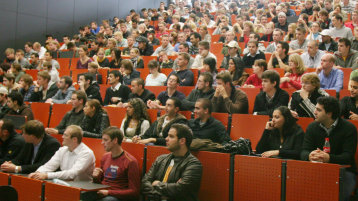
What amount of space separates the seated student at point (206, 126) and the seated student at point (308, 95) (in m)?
0.81

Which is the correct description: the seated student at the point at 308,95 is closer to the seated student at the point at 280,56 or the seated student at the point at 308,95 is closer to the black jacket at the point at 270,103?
the black jacket at the point at 270,103

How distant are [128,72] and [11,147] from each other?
8.48ft

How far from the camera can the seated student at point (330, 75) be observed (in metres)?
4.88

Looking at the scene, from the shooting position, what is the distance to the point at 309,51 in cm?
594

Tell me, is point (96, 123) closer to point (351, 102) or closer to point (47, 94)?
point (47, 94)

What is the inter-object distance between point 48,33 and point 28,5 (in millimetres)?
957

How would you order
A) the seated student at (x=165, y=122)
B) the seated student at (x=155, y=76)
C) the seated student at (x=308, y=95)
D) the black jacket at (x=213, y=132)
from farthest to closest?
1. the seated student at (x=155, y=76)
2. the seated student at (x=165, y=122)
3. the seated student at (x=308, y=95)
4. the black jacket at (x=213, y=132)

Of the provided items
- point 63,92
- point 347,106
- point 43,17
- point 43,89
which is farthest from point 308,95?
point 43,17

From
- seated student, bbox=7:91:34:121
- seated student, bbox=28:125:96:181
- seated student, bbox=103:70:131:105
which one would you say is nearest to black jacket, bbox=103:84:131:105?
seated student, bbox=103:70:131:105

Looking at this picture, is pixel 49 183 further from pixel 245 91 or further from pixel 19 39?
pixel 19 39

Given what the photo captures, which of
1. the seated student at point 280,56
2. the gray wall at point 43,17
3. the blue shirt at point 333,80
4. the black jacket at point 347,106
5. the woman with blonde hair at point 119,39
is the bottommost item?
the black jacket at point 347,106

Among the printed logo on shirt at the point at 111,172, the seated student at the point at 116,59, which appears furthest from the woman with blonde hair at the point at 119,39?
the printed logo on shirt at the point at 111,172

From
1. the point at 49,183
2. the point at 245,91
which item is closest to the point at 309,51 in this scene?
the point at 245,91

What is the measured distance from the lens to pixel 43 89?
21.3ft
